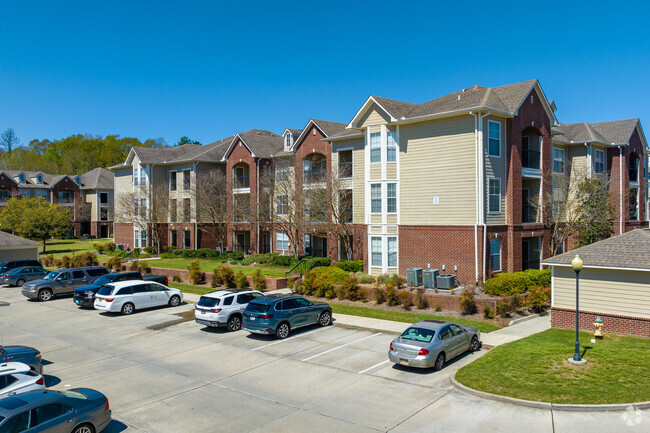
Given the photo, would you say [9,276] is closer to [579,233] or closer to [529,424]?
[529,424]

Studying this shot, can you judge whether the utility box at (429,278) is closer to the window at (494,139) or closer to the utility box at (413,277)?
the utility box at (413,277)

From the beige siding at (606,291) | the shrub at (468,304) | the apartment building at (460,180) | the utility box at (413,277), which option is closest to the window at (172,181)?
the apartment building at (460,180)

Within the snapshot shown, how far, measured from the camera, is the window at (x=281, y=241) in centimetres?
4168

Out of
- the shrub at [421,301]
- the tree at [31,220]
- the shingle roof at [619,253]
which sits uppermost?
the tree at [31,220]

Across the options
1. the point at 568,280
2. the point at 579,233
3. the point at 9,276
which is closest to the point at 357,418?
the point at 568,280

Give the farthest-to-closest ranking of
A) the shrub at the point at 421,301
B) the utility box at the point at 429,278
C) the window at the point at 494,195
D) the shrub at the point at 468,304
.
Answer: the window at the point at 494,195
the utility box at the point at 429,278
the shrub at the point at 421,301
the shrub at the point at 468,304

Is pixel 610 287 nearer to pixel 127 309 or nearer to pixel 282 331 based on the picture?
pixel 282 331

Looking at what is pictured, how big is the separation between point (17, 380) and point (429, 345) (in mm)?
10690

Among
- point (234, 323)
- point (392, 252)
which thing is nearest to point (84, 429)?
point (234, 323)

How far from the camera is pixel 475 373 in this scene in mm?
13594

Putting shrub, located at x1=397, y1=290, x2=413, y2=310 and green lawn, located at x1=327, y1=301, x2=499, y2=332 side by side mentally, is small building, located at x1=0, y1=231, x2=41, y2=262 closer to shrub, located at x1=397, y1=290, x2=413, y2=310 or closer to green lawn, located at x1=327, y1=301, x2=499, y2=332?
green lawn, located at x1=327, y1=301, x2=499, y2=332

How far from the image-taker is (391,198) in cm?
2997

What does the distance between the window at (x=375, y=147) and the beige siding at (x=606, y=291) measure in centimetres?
1392

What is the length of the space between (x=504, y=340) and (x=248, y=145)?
30943 mm
